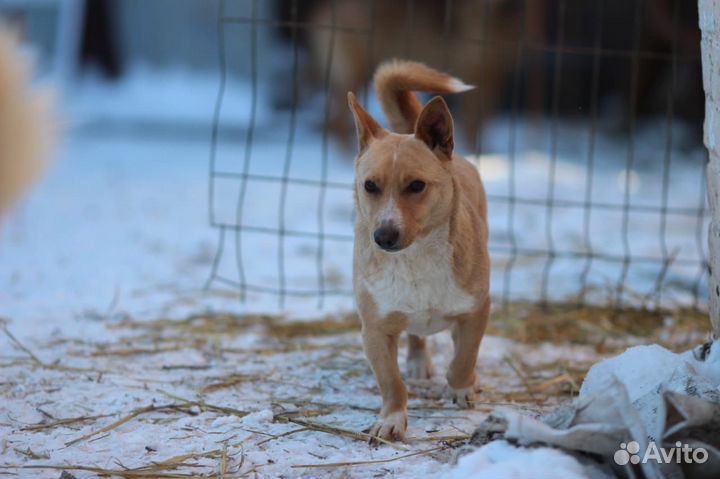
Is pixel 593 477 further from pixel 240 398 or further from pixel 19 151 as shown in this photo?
pixel 19 151

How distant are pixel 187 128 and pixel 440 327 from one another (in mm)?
8377

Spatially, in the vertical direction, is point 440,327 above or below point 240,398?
above

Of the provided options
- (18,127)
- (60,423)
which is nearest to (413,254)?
(60,423)

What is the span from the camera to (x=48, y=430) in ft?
9.77

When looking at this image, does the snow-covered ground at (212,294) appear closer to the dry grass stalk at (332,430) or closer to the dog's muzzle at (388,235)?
the dry grass stalk at (332,430)

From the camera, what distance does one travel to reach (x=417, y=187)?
3.03m

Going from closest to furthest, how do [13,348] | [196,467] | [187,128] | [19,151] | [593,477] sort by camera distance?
[593,477], [196,467], [13,348], [19,151], [187,128]

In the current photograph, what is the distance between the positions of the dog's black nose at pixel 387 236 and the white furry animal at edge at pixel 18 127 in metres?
2.86

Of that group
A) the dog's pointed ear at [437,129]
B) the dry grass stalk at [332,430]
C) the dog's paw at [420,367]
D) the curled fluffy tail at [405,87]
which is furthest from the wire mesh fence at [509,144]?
the dry grass stalk at [332,430]

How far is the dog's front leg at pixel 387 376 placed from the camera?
301cm

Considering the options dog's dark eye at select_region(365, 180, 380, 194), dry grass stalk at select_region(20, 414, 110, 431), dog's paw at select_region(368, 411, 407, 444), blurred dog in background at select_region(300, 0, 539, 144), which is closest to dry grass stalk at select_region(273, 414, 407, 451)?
dog's paw at select_region(368, 411, 407, 444)

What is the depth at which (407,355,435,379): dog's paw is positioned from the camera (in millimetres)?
3654

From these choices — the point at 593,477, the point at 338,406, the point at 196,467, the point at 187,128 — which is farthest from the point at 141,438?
the point at 187,128

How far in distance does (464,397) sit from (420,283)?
50cm
